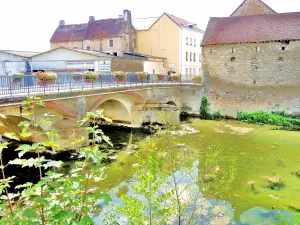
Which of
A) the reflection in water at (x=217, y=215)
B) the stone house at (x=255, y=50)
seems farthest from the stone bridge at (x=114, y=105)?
the stone house at (x=255, y=50)

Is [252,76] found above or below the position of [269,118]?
above

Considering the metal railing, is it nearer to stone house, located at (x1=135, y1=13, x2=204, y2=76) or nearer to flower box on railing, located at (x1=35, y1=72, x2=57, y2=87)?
flower box on railing, located at (x1=35, y1=72, x2=57, y2=87)

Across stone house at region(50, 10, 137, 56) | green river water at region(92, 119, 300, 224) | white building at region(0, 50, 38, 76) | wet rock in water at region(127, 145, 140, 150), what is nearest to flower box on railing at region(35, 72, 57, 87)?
green river water at region(92, 119, 300, 224)

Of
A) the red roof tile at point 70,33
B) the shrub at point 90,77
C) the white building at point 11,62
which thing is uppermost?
the red roof tile at point 70,33

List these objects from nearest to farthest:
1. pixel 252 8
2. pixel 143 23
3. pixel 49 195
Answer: pixel 49 195 → pixel 252 8 → pixel 143 23

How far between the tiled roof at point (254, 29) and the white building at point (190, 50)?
9878mm

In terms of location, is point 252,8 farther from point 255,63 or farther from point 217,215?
point 217,215

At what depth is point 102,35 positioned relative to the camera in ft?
132

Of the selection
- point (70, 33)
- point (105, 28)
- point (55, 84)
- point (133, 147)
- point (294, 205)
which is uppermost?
point (105, 28)

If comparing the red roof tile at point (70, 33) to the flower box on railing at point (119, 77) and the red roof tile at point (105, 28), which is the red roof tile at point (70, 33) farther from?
the flower box on railing at point (119, 77)

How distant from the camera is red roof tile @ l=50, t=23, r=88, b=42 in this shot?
138 ft

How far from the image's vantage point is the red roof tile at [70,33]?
4194cm

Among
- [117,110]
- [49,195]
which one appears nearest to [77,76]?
[117,110]

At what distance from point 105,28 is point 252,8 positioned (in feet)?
64.0
